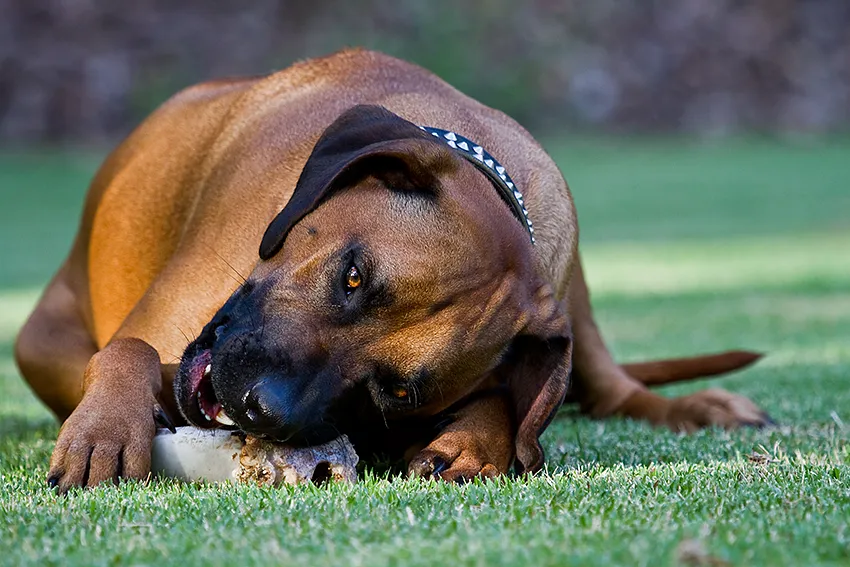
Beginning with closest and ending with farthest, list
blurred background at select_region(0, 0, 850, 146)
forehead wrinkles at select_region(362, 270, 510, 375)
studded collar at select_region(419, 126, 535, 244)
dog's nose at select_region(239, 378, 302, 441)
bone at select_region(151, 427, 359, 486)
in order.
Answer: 1. dog's nose at select_region(239, 378, 302, 441)
2. bone at select_region(151, 427, 359, 486)
3. forehead wrinkles at select_region(362, 270, 510, 375)
4. studded collar at select_region(419, 126, 535, 244)
5. blurred background at select_region(0, 0, 850, 146)

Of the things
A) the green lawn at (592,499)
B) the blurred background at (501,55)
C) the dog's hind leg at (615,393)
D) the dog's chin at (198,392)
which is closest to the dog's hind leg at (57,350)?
the green lawn at (592,499)

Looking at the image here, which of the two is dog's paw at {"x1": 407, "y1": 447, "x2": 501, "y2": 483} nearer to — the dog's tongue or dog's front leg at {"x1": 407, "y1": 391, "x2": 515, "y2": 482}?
dog's front leg at {"x1": 407, "y1": 391, "x2": 515, "y2": 482}

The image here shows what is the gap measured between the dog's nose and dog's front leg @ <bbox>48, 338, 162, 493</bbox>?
0.30 metres

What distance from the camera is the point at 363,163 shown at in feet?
11.1

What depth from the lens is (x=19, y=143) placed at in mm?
19375

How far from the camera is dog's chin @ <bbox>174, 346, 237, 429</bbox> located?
3.25 m

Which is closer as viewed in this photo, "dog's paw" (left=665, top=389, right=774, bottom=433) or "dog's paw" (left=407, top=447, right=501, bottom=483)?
"dog's paw" (left=407, top=447, right=501, bottom=483)

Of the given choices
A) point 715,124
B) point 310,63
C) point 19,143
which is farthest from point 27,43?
point 310,63

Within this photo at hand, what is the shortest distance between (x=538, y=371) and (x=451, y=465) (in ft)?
1.30

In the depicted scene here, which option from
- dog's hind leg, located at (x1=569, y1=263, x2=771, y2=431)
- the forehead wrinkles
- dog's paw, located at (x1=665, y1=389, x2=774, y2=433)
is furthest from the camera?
dog's hind leg, located at (x1=569, y1=263, x2=771, y2=431)

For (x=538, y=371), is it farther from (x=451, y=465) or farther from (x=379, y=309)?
(x=379, y=309)

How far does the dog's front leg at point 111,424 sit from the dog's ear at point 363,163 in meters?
0.47

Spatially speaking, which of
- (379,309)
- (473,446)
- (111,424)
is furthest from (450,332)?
(111,424)

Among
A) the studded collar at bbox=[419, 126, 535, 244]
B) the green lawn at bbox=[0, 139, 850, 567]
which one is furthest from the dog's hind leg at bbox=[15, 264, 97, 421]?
the studded collar at bbox=[419, 126, 535, 244]
